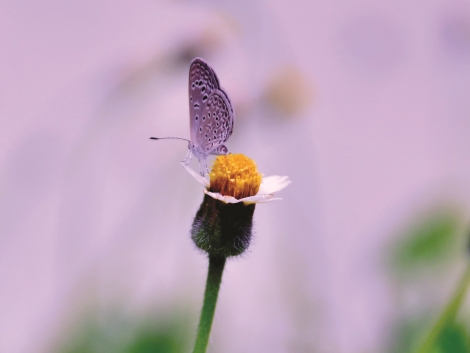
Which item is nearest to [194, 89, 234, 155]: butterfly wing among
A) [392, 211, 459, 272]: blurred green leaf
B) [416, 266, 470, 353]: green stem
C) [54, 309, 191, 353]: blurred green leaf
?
[416, 266, 470, 353]: green stem

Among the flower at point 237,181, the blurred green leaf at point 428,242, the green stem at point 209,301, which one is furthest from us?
the blurred green leaf at point 428,242

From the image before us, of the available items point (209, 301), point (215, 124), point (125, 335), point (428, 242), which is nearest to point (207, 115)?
point (215, 124)

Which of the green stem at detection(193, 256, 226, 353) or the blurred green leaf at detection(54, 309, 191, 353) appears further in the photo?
the blurred green leaf at detection(54, 309, 191, 353)

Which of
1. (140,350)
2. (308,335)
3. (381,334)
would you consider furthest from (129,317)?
(381,334)

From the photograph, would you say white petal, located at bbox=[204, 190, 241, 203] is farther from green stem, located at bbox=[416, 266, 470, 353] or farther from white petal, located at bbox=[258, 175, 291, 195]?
green stem, located at bbox=[416, 266, 470, 353]

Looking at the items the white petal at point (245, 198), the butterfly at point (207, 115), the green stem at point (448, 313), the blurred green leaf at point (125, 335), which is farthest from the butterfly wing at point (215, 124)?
Result: the blurred green leaf at point (125, 335)

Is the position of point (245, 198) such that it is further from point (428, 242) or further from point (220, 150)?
point (428, 242)

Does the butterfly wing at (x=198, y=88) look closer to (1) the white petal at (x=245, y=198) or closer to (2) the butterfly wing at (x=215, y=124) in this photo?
(2) the butterfly wing at (x=215, y=124)
